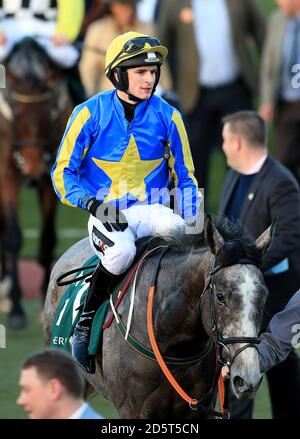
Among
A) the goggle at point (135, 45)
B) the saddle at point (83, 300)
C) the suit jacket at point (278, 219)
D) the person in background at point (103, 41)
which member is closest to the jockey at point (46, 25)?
the person in background at point (103, 41)

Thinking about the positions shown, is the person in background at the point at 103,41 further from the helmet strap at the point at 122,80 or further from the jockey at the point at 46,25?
the helmet strap at the point at 122,80

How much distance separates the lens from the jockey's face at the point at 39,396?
194 inches

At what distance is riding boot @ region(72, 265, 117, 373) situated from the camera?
6.77 metres

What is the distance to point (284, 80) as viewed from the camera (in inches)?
485

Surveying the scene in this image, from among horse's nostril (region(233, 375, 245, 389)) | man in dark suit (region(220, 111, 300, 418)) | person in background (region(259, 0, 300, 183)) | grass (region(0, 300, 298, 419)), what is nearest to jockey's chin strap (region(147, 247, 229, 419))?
horse's nostril (region(233, 375, 245, 389))

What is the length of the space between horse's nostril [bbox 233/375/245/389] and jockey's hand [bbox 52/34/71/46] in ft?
18.8

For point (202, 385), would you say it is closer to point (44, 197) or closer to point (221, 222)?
point (221, 222)

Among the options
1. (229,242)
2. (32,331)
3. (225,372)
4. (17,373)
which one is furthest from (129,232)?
(32,331)

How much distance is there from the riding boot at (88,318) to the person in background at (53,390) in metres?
1.71

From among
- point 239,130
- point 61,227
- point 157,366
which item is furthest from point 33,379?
point 61,227

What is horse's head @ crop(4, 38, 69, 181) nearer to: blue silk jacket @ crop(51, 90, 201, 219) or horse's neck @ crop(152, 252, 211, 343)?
blue silk jacket @ crop(51, 90, 201, 219)

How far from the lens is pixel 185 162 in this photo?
6.87 m

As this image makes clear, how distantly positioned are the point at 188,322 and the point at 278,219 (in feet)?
4.84

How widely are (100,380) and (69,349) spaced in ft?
1.00
